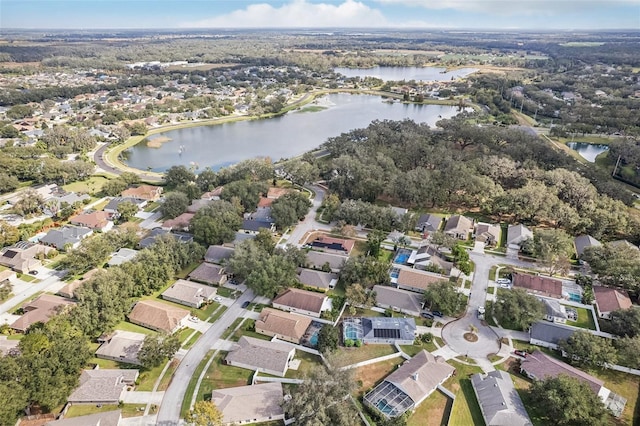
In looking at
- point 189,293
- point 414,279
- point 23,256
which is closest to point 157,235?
point 189,293

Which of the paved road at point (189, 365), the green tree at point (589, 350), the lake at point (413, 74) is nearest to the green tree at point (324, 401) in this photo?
the paved road at point (189, 365)

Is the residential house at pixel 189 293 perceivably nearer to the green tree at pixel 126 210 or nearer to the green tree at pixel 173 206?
the green tree at pixel 173 206

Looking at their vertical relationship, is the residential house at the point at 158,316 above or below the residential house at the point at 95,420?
below

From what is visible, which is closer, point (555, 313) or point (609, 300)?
point (555, 313)

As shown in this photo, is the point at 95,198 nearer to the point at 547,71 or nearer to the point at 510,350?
the point at 510,350

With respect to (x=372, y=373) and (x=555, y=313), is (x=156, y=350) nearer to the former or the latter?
(x=372, y=373)

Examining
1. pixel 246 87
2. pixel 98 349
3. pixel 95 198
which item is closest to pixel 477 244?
pixel 98 349
